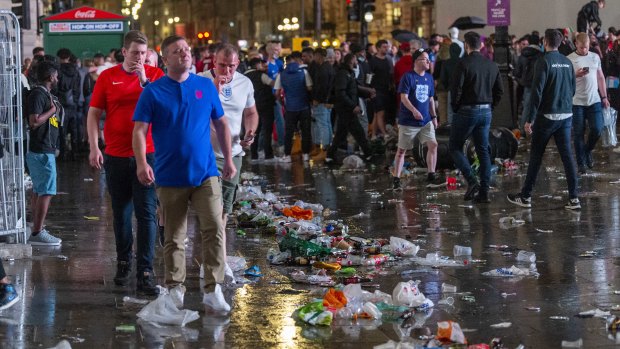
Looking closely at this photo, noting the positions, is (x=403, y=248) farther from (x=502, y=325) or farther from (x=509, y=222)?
(x=502, y=325)

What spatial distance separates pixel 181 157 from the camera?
8234 millimetres

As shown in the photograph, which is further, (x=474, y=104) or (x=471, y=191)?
(x=471, y=191)

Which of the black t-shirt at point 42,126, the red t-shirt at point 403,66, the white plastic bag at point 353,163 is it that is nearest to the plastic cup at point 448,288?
the black t-shirt at point 42,126

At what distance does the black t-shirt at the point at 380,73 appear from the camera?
22750mm

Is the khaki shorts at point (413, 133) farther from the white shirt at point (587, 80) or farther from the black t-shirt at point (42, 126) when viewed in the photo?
the black t-shirt at point (42, 126)

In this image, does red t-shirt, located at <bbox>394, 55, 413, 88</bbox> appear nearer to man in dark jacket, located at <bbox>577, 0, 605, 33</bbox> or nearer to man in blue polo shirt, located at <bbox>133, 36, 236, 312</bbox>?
man in dark jacket, located at <bbox>577, 0, 605, 33</bbox>

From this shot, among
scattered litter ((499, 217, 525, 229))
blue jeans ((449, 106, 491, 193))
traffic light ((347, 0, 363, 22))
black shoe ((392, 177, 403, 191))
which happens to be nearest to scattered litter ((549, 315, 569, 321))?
scattered litter ((499, 217, 525, 229))

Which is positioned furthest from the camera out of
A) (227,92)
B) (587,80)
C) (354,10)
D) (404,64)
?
(354,10)

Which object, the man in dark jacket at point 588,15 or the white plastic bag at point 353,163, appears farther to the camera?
the man in dark jacket at point 588,15

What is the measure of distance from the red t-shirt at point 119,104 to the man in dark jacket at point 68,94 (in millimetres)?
10889

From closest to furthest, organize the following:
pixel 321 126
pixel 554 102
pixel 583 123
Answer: pixel 554 102 → pixel 583 123 → pixel 321 126

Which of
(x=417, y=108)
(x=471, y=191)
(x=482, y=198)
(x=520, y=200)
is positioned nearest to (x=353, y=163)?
(x=417, y=108)

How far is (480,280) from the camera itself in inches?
365

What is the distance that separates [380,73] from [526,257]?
510 inches
